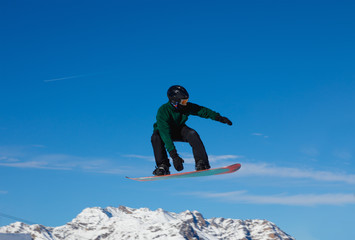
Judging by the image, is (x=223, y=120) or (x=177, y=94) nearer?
(x=177, y=94)

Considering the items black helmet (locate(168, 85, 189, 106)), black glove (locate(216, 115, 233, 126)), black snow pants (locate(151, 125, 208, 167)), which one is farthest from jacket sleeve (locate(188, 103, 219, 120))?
black helmet (locate(168, 85, 189, 106))

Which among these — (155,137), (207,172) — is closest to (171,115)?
(155,137)

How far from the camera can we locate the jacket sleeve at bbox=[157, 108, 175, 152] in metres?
16.6

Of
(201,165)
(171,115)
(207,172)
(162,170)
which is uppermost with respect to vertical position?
(171,115)

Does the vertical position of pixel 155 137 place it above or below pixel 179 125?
below

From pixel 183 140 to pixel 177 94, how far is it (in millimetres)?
2113

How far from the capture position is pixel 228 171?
1652 centimetres

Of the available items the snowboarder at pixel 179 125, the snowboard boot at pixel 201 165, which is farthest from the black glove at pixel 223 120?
the snowboard boot at pixel 201 165

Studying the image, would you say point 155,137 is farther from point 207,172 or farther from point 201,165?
point 207,172

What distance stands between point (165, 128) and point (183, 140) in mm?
954

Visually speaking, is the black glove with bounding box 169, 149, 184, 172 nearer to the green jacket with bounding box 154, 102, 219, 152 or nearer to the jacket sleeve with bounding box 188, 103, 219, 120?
the green jacket with bounding box 154, 102, 219, 152

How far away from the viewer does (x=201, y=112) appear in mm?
16703

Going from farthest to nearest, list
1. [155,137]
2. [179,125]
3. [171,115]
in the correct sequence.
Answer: [155,137]
[179,125]
[171,115]

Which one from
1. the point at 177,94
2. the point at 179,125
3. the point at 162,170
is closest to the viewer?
the point at 177,94
